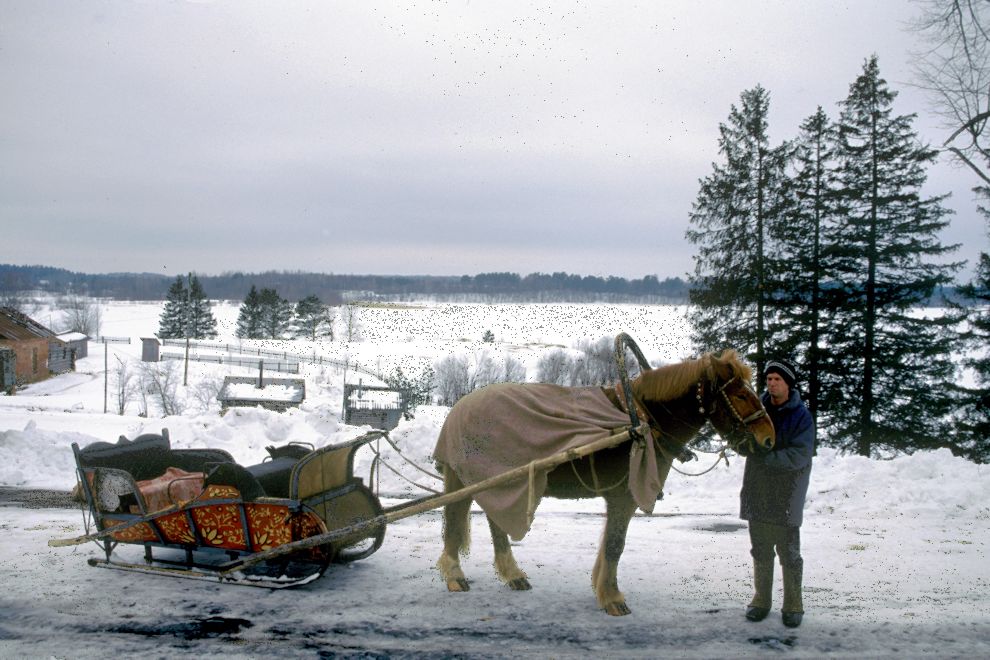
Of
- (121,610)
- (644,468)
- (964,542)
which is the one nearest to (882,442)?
(964,542)

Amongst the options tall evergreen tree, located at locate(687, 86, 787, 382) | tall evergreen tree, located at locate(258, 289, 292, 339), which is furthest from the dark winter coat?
tall evergreen tree, located at locate(258, 289, 292, 339)

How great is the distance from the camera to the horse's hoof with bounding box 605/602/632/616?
5090 mm

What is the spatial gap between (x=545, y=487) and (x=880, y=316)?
17.0 m

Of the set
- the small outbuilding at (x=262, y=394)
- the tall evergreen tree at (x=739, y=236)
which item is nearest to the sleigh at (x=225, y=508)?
the tall evergreen tree at (x=739, y=236)

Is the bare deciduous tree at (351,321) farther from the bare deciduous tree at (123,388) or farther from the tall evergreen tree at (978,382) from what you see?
the tall evergreen tree at (978,382)

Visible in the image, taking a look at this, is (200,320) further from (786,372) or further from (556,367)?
(786,372)

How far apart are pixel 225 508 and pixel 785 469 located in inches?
167

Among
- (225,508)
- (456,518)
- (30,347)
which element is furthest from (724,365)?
(30,347)

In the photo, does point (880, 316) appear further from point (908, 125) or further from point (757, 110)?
point (757, 110)

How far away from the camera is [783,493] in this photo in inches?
195

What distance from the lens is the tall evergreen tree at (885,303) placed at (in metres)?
18.5

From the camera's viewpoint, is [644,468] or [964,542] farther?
[964,542]

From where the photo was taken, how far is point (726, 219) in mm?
19062

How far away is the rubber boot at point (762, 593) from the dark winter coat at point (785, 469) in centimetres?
36
